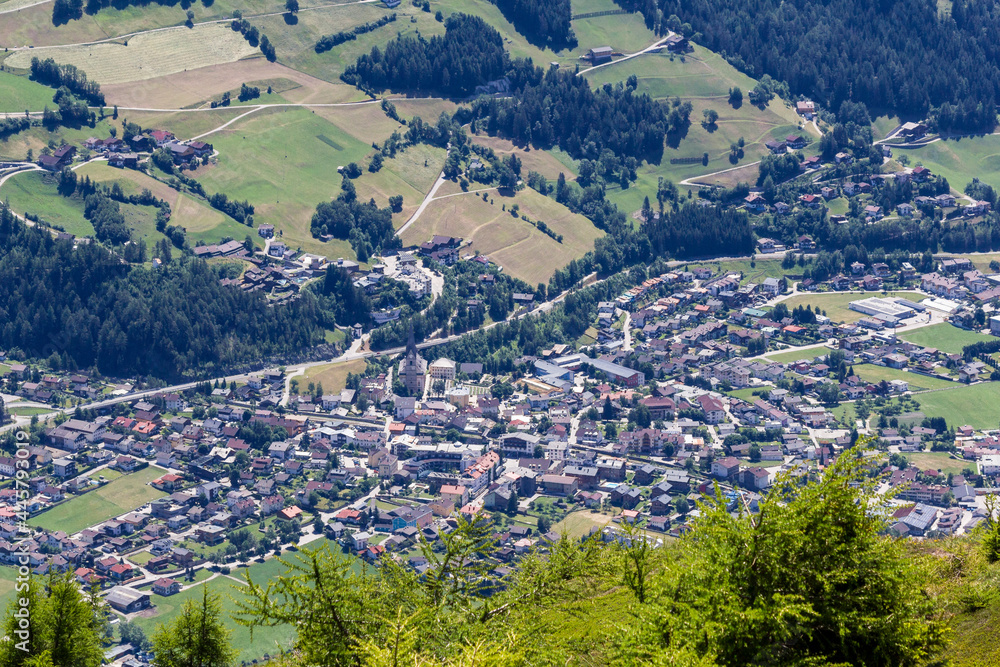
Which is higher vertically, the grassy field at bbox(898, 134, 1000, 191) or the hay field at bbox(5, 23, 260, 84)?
the hay field at bbox(5, 23, 260, 84)

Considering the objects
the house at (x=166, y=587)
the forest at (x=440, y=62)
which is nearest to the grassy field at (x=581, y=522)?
the house at (x=166, y=587)

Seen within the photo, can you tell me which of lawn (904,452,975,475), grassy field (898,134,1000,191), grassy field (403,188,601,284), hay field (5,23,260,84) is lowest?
grassy field (403,188,601,284)

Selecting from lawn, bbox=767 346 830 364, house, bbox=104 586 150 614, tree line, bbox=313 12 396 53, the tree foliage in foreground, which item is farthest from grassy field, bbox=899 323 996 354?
the tree foliage in foreground

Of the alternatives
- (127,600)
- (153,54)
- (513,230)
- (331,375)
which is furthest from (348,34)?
(127,600)

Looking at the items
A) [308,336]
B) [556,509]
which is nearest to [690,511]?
[556,509]

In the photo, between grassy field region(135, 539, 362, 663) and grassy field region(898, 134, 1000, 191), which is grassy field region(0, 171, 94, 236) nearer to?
grassy field region(135, 539, 362, 663)

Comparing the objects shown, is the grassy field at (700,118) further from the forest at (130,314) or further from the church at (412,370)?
the forest at (130,314)
